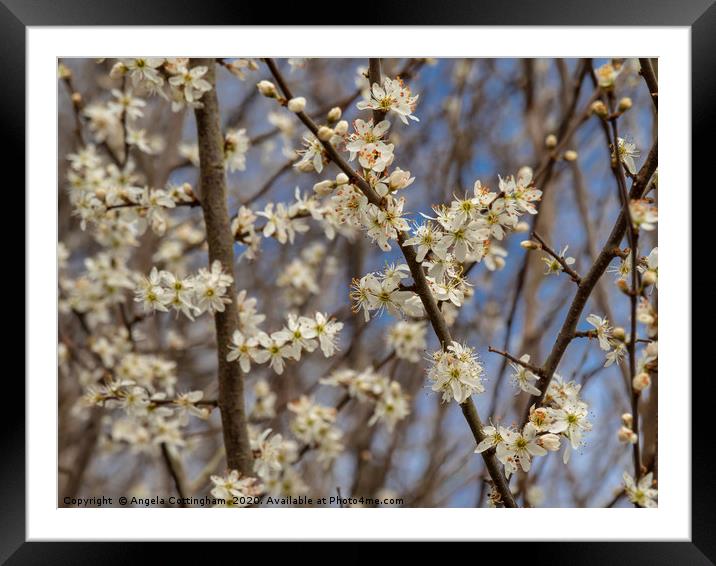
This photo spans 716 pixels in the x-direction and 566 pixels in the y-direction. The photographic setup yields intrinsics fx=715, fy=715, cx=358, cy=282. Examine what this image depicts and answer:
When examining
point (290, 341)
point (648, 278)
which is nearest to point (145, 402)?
point (290, 341)

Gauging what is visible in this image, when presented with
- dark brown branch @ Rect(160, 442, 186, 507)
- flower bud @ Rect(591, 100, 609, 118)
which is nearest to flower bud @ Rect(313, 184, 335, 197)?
flower bud @ Rect(591, 100, 609, 118)

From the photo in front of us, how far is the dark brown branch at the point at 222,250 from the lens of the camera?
2107 millimetres

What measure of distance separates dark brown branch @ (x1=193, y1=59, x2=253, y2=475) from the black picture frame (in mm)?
363

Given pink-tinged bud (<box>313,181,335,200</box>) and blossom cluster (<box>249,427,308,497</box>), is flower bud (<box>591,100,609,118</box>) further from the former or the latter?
blossom cluster (<box>249,427,308,497</box>)

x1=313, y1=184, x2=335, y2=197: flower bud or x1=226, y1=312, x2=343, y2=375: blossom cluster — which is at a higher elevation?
x1=313, y1=184, x2=335, y2=197: flower bud

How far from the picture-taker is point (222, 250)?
7.04ft

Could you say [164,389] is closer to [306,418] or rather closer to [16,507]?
[306,418]

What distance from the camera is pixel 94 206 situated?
228cm

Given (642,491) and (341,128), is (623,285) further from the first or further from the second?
(341,128)

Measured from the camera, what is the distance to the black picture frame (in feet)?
5.72
